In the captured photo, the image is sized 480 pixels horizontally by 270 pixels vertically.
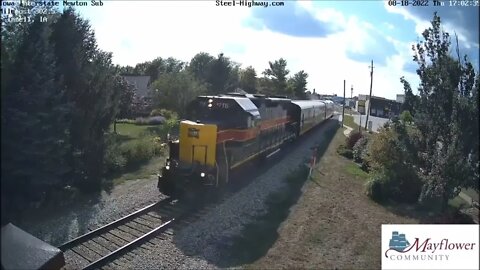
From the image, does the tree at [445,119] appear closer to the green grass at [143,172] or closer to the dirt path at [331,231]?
the dirt path at [331,231]

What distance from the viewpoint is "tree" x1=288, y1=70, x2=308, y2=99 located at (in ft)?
237

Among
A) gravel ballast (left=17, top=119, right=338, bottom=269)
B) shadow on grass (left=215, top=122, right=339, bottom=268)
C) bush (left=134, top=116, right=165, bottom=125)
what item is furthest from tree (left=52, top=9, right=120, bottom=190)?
bush (left=134, top=116, right=165, bottom=125)

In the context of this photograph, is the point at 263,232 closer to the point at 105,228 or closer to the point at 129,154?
the point at 105,228

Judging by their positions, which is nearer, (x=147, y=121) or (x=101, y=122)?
(x=101, y=122)

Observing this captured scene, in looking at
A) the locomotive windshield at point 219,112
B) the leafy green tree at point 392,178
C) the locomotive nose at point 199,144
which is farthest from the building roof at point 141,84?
the leafy green tree at point 392,178

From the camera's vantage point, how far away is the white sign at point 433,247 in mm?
6676

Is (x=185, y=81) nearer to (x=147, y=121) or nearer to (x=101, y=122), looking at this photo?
(x=147, y=121)

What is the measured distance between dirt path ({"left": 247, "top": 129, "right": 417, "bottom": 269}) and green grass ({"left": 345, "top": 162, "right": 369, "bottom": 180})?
2.22 m

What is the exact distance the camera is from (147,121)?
38812mm

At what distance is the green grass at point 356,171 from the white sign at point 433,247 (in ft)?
35.1

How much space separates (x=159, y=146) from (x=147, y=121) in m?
17.3

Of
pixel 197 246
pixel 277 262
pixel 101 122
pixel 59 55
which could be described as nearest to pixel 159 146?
pixel 101 122

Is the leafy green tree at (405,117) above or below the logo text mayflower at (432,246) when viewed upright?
above

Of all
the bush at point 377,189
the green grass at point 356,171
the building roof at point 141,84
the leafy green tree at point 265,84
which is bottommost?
the green grass at point 356,171
